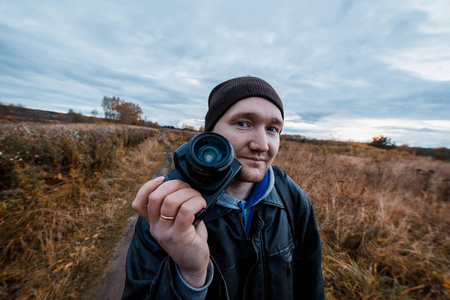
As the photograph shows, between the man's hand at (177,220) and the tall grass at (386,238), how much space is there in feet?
7.06

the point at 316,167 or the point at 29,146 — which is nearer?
the point at 29,146

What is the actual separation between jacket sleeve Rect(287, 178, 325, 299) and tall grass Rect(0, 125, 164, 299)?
105 inches

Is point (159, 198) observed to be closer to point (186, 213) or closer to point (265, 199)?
point (186, 213)

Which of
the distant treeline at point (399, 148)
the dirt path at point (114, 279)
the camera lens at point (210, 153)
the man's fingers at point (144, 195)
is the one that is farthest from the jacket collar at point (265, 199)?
the distant treeline at point (399, 148)

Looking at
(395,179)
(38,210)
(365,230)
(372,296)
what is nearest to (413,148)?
(395,179)

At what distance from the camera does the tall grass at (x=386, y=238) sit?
2016mm

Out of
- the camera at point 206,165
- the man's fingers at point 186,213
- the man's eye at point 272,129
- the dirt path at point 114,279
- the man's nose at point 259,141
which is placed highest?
the man's eye at point 272,129

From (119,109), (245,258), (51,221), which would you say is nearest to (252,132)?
(245,258)

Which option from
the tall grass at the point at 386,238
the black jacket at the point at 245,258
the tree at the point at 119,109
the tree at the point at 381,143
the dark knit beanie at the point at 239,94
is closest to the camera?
the black jacket at the point at 245,258

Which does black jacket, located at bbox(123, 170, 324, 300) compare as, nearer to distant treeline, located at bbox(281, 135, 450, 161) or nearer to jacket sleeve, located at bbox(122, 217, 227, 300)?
jacket sleeve, located at bbox(122, 217, 227, 300)

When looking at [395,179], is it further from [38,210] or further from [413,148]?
[413,148]

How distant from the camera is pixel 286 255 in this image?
1.30m

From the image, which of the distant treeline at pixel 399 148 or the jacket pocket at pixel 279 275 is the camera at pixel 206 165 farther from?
the distant treeline at pixel 399 148

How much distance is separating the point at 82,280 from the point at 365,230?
14.0 feet
